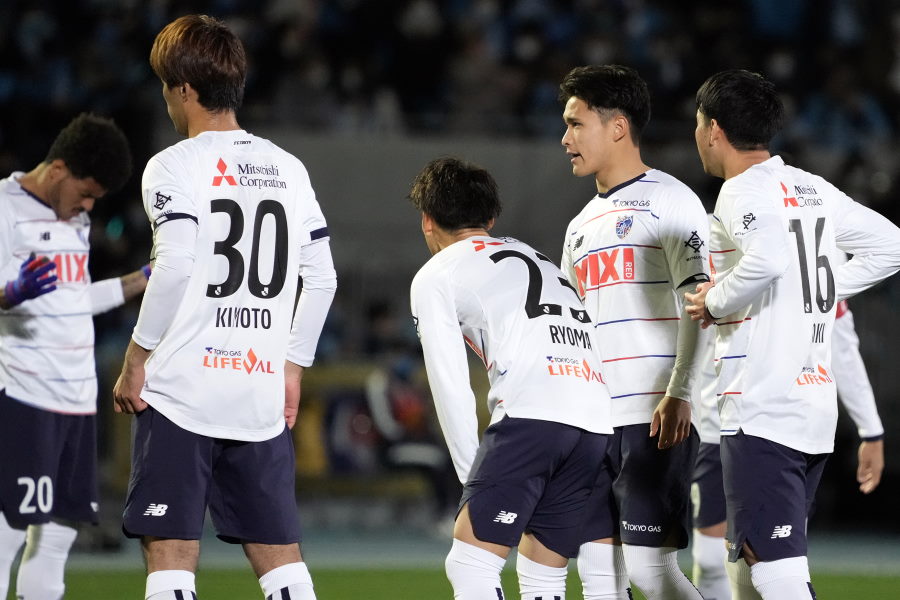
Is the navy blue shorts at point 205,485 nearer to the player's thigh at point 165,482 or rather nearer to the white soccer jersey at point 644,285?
the player's thigh at point 165,482

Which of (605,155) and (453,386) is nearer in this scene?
(453,386)

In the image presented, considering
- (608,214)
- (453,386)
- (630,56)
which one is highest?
(630,56)

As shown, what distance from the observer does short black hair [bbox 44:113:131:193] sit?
19.6ft

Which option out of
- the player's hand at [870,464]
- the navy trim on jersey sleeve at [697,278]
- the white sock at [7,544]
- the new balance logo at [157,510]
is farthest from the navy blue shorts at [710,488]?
the white sock at [7,544]

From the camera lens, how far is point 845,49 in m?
16.4

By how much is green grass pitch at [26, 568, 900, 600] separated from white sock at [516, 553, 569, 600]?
3.39 metres

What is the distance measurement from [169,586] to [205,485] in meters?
0.35

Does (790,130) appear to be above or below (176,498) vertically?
above

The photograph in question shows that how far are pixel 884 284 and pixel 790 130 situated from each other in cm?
243

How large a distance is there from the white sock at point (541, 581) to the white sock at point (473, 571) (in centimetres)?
14

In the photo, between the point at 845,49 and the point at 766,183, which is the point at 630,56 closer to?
the point at 845,49

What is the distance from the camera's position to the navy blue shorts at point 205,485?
417cm

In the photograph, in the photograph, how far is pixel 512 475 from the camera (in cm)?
437

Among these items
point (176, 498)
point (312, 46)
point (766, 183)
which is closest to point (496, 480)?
point (176, 498)
